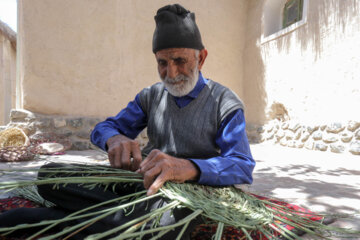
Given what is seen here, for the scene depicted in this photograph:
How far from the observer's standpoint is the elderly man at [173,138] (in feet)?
3.10

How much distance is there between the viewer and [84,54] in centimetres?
457

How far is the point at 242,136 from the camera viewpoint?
3.98ft

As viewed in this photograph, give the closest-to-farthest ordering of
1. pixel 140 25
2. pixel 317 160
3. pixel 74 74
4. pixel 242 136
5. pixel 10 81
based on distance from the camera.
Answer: pixel 242 136, pixel 317 160, pixel 74 74, pixel 140 25, pixel 10 81

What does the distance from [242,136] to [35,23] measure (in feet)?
14.5

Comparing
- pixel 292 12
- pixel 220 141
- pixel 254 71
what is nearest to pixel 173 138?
pixel 220 141

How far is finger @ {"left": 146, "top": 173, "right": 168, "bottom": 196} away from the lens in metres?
0.87

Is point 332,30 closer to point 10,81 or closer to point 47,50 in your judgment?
point 47,50

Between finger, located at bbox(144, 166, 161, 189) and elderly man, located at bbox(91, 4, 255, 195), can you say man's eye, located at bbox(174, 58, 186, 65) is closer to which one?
elderly man, located at bbox(91, 4, 255, 195)

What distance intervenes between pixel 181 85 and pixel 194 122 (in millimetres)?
230

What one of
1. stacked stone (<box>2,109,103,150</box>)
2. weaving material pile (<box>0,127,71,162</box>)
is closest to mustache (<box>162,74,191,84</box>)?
weaving material pile (<box>0,127,71,162</box>)

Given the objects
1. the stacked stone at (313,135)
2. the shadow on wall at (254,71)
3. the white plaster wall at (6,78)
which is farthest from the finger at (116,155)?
the white plaster wall at (6,78)

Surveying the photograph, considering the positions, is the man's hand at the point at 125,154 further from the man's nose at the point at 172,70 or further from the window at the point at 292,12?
the window at the point at 292,12

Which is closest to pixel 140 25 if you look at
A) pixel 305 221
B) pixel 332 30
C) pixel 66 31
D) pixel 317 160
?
pixel 66 31

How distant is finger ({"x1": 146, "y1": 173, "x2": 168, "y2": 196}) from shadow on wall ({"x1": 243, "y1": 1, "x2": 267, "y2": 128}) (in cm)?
530
